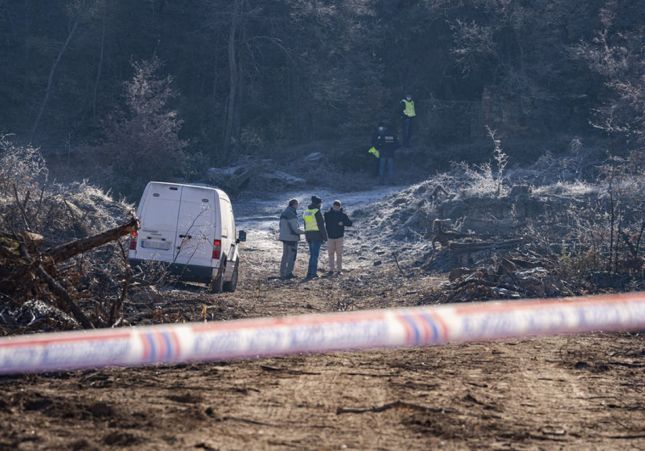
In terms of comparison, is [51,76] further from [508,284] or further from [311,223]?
[508,284]

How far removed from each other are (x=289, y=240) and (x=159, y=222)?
4500mm

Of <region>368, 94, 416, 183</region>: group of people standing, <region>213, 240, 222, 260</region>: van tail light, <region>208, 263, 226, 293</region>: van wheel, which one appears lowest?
<region>208, 263, 226, 293</region>: van wheel

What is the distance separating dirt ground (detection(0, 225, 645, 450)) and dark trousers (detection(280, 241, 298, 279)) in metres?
10.1

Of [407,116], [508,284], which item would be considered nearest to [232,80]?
[407,116]

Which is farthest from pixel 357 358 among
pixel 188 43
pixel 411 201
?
pixel 188 43

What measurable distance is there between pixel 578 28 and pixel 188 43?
14.7 metres

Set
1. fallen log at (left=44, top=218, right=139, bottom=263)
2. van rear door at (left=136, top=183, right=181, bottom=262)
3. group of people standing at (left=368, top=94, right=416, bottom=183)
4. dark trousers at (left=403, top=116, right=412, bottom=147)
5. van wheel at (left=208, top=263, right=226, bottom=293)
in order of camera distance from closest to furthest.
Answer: fallen log at (left=44, top=218, right=139, bottom=263) < van rear door at (left=136, top=183, right=181, bottom=262) < van wheel at (left=208, top=263, right=226, bottom=293) < group of people standing at (left=368, top=94, right=416, bottom=183) < dark trousers at (left=403, top=116, right=412, bottom=147)

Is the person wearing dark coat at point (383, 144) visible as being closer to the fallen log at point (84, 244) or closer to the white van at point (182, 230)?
the white van at point (182, 230)

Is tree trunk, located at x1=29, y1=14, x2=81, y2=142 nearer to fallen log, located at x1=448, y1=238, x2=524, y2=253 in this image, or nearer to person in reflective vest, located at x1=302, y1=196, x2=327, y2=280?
person in reflective vest, located at x1=302, y1=196, x2=327, y2=280

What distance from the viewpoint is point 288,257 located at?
19.2 meters

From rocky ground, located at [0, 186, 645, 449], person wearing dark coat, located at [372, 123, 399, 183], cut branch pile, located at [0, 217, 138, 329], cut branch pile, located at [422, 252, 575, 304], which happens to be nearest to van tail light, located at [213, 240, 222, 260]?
cut branch pile, located at [422, 252, 575, 304]

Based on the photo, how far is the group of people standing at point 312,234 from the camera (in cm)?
1922

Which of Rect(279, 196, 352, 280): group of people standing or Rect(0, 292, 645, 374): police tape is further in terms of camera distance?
Rect(279, 196, 352, 280): group of people standing

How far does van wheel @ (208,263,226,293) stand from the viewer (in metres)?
15.3
